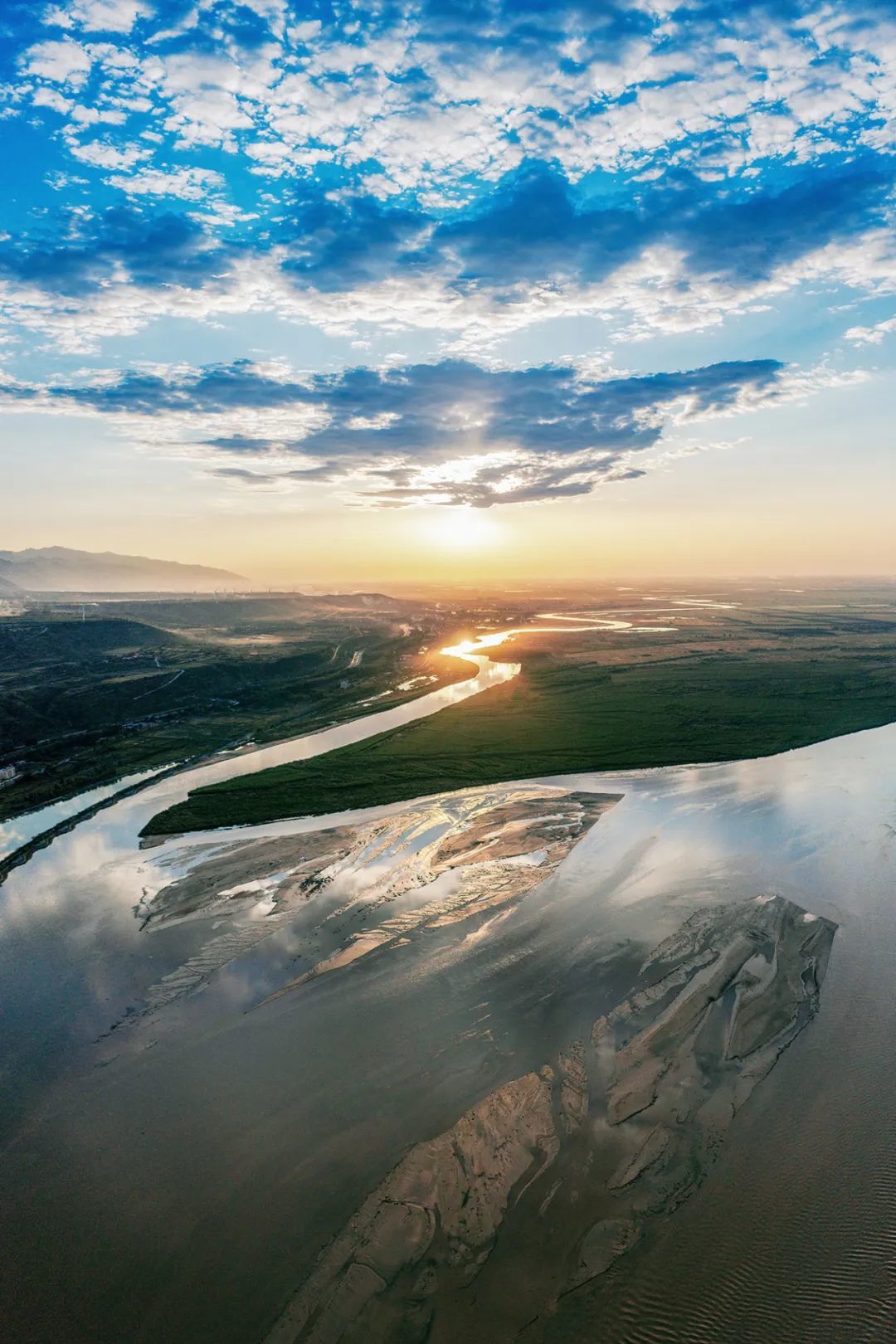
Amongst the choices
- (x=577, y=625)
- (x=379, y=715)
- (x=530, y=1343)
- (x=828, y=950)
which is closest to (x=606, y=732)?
(x=379, y=715)

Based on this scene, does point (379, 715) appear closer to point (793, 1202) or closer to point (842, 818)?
point (842, 818)

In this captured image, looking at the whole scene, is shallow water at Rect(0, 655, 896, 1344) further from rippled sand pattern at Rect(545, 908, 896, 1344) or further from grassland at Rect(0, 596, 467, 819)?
grassland at Rect(0, 596, 467, 819)

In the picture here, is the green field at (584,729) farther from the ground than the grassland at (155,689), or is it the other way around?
the grassland at (155,689)

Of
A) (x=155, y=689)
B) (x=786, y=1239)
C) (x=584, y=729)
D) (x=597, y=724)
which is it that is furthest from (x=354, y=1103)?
(x=155, y=689)

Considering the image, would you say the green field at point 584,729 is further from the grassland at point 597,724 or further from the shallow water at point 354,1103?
the shallow water at point 354,1103

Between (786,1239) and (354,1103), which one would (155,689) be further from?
(786,1239)

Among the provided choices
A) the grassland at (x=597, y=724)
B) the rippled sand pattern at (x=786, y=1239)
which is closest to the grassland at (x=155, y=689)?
the grassland at (x=597, y=724)
